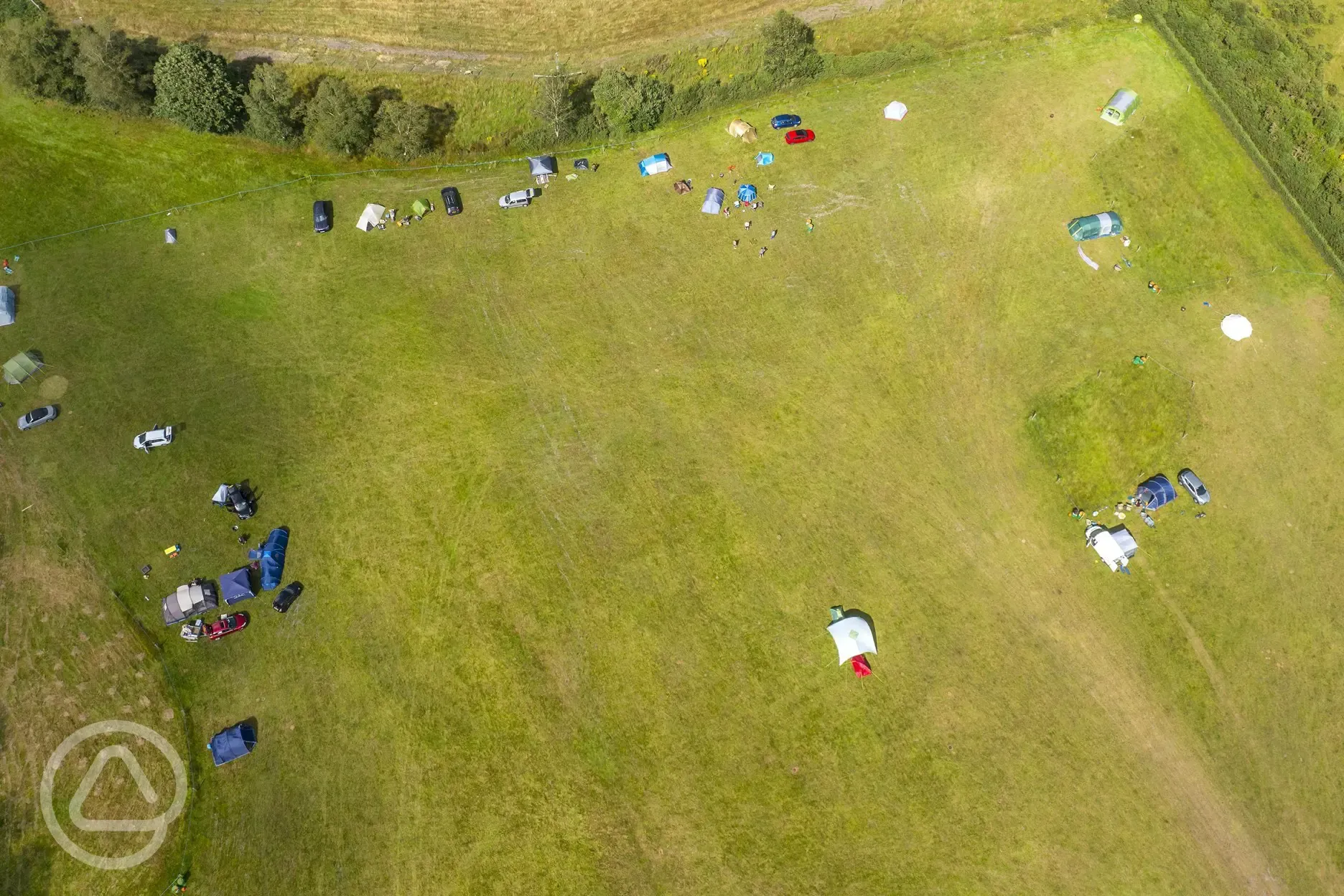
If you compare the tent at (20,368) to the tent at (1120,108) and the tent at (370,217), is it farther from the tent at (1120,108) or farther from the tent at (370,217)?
the tent at (1120,108)

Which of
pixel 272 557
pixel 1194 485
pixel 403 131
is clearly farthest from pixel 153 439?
pixel 1194 485

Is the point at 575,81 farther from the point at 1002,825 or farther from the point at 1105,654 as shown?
the point at 1002,825

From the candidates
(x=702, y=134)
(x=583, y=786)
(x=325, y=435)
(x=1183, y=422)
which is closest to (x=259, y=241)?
(x=325, y=435)

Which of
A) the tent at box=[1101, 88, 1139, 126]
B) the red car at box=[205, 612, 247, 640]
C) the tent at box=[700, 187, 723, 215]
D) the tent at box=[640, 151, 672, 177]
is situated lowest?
the red car at box=[205, 612, 247, 640]

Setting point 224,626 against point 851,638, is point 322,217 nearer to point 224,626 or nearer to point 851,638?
point 224,626

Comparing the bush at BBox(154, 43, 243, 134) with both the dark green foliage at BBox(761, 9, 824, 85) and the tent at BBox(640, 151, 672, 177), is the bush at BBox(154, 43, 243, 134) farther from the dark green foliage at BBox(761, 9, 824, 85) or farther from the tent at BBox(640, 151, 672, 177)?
the dark green foliage at BBox(761, 9, 824, 85)

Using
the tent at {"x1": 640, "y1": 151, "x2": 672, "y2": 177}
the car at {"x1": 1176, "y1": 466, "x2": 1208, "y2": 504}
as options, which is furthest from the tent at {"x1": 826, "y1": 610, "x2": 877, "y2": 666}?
the tent at {"x1": 640, "y1": 151, "x2": 672, "y2": 177}

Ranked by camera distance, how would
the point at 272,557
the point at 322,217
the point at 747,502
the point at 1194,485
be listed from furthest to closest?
the point at 322,217 → the point at 747,502 → the point at 1194,485 → the point at 272,557
